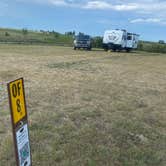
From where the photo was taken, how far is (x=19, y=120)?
8.30ft

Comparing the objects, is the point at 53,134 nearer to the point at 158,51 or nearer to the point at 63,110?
the point at 63,110

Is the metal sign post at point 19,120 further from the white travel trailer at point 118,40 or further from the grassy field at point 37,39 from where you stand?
the grassy field at point 37,39

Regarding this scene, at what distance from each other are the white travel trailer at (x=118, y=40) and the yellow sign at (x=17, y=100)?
34.8 metres

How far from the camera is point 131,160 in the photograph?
4.72 meters

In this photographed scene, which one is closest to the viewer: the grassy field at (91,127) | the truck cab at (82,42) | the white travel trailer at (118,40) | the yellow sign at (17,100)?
the yellow sign at (17,100)

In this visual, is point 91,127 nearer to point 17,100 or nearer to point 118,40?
point 17,100

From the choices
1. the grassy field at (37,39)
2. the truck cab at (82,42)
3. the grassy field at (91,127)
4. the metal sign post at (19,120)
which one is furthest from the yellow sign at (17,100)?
the grassy field at (37,39)

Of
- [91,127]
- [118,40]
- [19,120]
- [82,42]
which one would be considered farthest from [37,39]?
[19,120]

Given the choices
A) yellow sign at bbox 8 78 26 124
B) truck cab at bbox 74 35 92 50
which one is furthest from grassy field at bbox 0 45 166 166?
truck cab at bbox 74 35 92 50

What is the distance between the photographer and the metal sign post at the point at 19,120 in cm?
239

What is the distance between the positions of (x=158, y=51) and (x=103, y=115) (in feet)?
133

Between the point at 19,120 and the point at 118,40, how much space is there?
35.1 m

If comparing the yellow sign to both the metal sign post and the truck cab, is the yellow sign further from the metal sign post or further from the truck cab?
the truck cab

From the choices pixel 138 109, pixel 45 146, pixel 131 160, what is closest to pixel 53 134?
pixel 45 146
